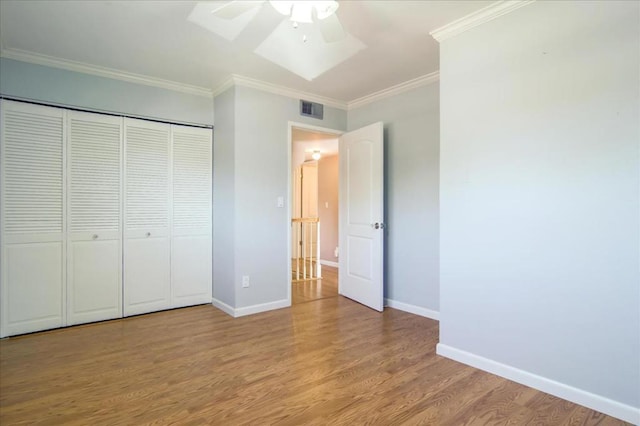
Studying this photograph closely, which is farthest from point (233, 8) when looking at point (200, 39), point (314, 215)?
point (314, 215)

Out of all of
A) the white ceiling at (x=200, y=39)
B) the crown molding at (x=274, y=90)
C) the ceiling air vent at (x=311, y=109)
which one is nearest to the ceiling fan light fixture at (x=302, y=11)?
the white ceiling at (x=200, y=39)

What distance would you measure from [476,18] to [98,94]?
3333mm

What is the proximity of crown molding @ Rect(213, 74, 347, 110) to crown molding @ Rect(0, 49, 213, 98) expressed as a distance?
283 millimetres

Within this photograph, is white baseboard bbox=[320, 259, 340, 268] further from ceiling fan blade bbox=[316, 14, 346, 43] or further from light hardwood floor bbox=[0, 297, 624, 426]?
ceiling fan blade bbox=[316, 14, 346, 43]

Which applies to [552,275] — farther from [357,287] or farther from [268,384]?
[357,287]

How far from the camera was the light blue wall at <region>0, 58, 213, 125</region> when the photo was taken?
9.69ft

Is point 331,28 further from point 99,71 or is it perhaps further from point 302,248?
point 302,248

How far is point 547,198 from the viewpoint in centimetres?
204

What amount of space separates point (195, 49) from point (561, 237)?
2993 millimetres

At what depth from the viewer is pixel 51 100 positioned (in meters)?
3.07

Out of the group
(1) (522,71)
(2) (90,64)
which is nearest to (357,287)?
(1) (522,71)

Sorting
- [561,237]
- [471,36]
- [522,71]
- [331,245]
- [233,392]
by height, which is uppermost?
[471,36]

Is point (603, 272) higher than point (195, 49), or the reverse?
point (195, 49)

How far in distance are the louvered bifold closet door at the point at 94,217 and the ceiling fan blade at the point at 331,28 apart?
2.44 metres
